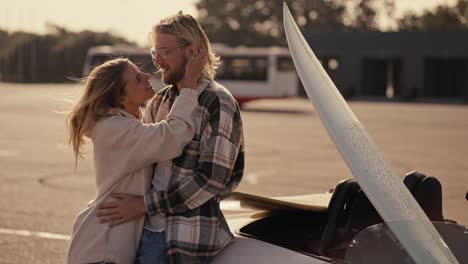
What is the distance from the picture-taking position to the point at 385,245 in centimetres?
321

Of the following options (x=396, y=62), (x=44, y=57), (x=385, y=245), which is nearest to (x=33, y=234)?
(x=385, y=245)

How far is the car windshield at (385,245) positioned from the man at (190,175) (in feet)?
1.86

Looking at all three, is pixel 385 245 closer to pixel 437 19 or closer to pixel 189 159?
pixel 189 159

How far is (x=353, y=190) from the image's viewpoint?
4098 millimetres

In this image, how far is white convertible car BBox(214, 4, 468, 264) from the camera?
2.90 meters

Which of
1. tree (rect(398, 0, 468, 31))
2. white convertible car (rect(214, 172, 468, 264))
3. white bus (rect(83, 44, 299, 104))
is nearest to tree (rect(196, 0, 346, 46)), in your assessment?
tree (rect(398, 0, 468, 31))

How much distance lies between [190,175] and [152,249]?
315 mm

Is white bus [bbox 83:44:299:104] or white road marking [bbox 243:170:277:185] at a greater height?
white road marking [bbox 243:170:277:185]

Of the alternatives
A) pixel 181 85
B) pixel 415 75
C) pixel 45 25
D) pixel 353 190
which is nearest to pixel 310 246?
pixel 353 190

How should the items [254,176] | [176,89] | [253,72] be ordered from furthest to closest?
[253,72]
[254,176]
[176,89]

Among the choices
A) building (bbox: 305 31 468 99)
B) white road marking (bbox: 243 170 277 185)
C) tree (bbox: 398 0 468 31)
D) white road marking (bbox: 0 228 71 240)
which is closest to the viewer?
white road marking (bbox: 0 228 71 240)

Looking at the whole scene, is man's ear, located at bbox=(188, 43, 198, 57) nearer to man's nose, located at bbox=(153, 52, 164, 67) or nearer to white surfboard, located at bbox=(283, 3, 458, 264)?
man's nose, located at bbox=(153, 52, 164, 67)

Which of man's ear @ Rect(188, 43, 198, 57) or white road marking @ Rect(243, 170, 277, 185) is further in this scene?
white road marking @ Rect(243, 170, 277, 185)

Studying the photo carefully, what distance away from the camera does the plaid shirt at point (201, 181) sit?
138 inches
